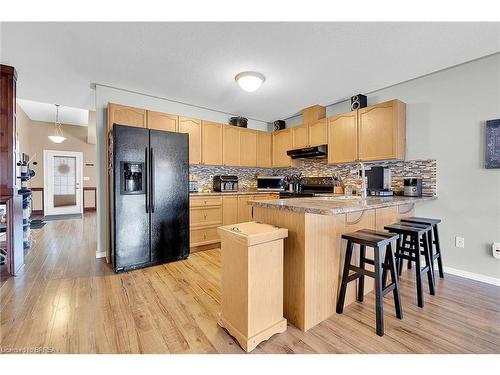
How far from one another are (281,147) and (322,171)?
0.99 meters

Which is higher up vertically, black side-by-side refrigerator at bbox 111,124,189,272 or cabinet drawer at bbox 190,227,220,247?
black side-by-side refrigerator at bbox 111,124,189,272

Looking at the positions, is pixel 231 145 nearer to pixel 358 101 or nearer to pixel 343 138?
pixel 343 138

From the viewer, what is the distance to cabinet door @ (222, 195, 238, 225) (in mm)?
4020

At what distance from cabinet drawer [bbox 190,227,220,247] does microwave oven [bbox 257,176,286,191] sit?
1397mm

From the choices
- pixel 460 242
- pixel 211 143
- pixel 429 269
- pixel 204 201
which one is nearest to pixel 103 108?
pixel 211 143

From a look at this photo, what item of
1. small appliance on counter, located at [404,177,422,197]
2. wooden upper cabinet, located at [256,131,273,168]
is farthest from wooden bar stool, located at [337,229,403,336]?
wooden upper cabinet, located at [256,131,273,168]

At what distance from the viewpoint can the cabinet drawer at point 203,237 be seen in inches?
146

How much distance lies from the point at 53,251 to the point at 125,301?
7.89 feet

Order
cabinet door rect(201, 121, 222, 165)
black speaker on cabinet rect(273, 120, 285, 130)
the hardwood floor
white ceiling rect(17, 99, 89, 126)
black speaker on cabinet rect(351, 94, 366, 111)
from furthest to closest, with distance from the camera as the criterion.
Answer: white ceiling rect(17, 99, 89, 126), black speaker on cabinet rect(273, 120, 285, 130), cabinet door rect(201, 121, 222, 165), black speaker on cabinet rect(351, 94, 366, 111), the hardwood floor

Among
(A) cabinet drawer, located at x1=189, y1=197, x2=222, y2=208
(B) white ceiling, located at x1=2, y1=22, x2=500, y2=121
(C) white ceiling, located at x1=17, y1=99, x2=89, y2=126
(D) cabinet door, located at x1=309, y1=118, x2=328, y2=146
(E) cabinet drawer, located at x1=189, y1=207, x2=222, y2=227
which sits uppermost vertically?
(C) white ceiling, located at x1=17, y1=99, x2=89, y2=126

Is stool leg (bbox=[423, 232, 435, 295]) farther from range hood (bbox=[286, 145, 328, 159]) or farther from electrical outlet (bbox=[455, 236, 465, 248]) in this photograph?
range hood (bbox=[286, 145, 328, 159])

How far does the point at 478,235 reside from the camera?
266 cm

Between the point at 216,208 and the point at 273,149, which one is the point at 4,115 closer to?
the point at 216,208
